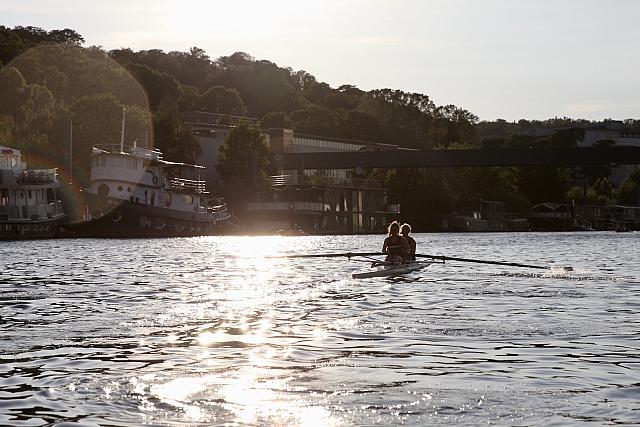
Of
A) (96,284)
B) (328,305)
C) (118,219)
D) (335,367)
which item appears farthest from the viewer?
(118,219)

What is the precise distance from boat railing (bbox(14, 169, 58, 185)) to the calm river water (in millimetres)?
58915

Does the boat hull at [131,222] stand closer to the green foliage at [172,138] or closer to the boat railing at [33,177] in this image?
the boat railing at [33,177]

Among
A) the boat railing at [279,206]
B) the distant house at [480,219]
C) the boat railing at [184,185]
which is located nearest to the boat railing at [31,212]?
the boat railing at [184,185]

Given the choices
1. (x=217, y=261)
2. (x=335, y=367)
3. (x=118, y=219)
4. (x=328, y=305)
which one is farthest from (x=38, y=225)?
(x=335, y=367)

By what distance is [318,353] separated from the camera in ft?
60.0

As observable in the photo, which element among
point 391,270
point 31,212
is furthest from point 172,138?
point 391,270

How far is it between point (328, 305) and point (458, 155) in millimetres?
112618

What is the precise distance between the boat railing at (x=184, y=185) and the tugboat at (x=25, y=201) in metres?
12.6

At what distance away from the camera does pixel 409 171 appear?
6880 inches

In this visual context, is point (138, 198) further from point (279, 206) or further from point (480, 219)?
point (480, 219)

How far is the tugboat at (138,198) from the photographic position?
99.4 meters

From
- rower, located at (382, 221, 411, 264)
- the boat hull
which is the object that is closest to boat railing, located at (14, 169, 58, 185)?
the boat hull

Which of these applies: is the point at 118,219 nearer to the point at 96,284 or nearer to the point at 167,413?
the point at 96,284

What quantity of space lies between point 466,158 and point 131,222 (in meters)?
53.0
